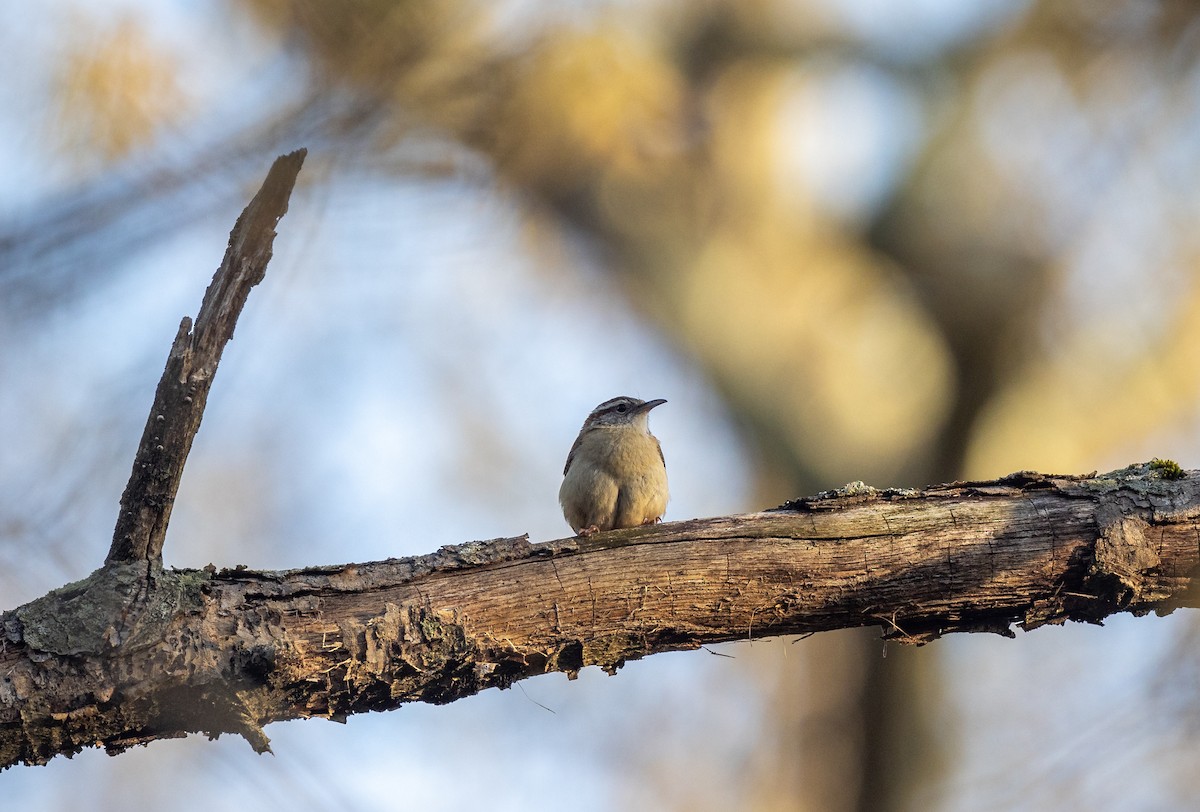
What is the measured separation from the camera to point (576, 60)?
9.20 m

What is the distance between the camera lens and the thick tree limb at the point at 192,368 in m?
3.43

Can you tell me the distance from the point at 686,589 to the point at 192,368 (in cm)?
206

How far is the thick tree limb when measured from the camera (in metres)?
3.43

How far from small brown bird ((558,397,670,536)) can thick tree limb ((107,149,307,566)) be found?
139 inches

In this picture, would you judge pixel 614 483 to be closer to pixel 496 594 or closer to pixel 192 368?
pixel 496 594

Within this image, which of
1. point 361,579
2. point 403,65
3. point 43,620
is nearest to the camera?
point 43,620

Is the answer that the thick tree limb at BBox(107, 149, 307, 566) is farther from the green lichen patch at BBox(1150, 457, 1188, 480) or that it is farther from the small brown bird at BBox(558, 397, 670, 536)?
the green lichen patch at BBox(1150, 457, 1188, 480)

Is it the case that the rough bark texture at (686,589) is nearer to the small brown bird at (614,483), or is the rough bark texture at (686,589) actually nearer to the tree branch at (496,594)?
the tree branch at (496,594)

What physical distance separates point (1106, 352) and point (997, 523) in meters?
7.14

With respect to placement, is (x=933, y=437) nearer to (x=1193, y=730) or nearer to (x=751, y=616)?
(x=1193, y=730)

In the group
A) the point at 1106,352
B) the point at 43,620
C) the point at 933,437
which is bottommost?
the point at 43,620

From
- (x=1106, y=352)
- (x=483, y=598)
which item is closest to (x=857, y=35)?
(x=1106, y=352)

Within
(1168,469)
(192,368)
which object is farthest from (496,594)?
(1168,469)

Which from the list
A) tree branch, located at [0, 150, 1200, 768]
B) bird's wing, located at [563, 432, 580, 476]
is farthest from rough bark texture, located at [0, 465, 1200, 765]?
bird's wing, located at [563, 432, 580, 476]
